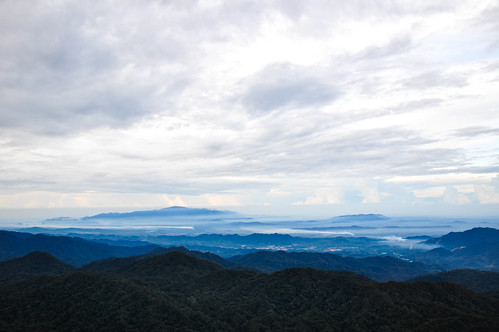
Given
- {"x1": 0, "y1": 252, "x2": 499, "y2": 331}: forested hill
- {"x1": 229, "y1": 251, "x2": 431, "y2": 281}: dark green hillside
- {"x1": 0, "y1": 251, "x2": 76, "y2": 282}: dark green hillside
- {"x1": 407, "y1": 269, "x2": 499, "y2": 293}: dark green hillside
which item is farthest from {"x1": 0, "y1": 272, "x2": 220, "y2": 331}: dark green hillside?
{"x1": 229, "y1": 251, "x2": 431, "y2": 281}: dark green hillside

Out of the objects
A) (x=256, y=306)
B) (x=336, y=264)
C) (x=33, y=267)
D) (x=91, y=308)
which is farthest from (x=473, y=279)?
(x=33, y=267)

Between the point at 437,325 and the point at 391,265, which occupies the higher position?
the point at 437,325

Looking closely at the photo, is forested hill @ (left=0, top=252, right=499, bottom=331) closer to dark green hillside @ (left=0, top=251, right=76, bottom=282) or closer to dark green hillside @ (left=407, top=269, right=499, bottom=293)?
dark green hillside @ (left=0, top=251, right=76, bottom=282)

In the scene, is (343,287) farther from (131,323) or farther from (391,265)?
(391,265)

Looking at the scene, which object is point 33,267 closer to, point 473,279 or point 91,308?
point 91,308

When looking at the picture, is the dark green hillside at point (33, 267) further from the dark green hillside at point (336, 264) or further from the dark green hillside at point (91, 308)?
the dark green hillside at point (336, 264)

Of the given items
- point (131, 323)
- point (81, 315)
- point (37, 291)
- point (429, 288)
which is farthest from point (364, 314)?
point (37, 291)
